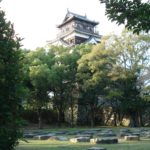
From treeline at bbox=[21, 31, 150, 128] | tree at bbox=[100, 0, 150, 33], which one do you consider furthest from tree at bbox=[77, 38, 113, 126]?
tree at bbox=[100, 0, 150, 33]

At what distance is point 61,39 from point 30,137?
36.4 metres

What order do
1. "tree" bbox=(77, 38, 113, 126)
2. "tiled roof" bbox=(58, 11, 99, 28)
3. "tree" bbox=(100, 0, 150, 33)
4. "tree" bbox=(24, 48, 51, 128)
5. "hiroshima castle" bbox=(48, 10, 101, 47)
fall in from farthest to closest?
1. "tiled roof" bbox=(58, 11, 99, 28)
2. "hiroshima castle" bbox=(48, 10, 101, 47)
3. "tree" bbox=(77, 38, 113, 126)
4. "tree" bbox=(24, 48, 51, 128)
5. "tree" bbox=(100, 0, 150, 33)

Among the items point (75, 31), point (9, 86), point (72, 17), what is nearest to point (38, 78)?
point (75, 31)

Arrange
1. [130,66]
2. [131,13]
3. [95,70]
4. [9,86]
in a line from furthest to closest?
[95,70] → [130,66] → [9,86] → [131,13]

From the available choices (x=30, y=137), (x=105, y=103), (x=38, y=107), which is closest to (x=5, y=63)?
(x=30, y=137)

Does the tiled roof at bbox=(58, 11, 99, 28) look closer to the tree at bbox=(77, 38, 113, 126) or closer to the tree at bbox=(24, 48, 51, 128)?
the tree at bbox=(24, 48, 51, 128)

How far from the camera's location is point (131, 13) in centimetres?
493

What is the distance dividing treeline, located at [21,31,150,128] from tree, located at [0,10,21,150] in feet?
77.9

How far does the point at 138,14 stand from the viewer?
473cm

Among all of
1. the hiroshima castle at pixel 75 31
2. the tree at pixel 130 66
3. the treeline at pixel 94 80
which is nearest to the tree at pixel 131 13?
the treeline at pixel 94 80

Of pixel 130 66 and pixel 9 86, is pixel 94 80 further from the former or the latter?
pixel 9 86

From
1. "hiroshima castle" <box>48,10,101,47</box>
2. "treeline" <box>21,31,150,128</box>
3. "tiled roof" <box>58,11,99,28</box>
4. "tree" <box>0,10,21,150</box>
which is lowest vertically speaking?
"tree" <box>0,10,21,150</box>

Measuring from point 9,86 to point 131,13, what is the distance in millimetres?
3369

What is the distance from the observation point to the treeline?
110 feet
